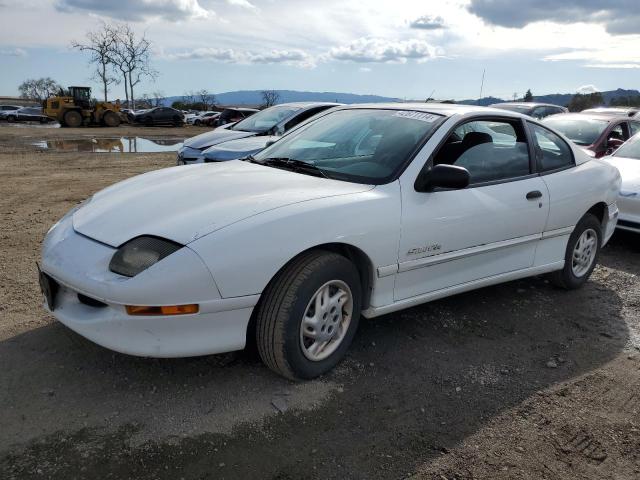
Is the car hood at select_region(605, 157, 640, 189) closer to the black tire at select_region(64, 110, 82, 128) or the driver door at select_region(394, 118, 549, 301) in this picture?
the driver door at select_region(394, 118, 549, 301)

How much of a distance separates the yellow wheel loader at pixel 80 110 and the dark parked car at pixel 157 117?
2875mm

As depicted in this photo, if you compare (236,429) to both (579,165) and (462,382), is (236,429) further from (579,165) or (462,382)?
(579,165)

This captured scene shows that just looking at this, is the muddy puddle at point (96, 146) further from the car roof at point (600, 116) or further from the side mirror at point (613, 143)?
the side mirror at point (613, 143)

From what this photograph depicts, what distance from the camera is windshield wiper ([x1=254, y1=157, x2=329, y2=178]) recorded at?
354 centimetres

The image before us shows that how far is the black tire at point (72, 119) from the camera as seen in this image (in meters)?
30.3

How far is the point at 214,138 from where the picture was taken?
849 centimetres

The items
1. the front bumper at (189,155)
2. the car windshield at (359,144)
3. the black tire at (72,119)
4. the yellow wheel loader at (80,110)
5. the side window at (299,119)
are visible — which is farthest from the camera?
the yellow wheel loader at (80,110)

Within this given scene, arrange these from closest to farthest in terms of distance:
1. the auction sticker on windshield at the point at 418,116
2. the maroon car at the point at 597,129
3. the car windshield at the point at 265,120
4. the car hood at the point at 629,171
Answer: the auction sticker on windshield at the point at 418,116 → the car hood at the point at 629,171 → the maroon car at the point at 597,129 → the car windshield at the point at 265,120

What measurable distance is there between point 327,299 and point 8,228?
14.8 feet

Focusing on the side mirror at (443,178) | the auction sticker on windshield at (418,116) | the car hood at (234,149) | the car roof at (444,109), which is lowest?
the car hood at (234,149)

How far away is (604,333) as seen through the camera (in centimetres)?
406

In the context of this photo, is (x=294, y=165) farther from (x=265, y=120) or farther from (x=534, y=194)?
(x=265, y=120)

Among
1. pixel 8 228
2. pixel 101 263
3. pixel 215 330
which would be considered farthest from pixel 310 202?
pixel 8 228

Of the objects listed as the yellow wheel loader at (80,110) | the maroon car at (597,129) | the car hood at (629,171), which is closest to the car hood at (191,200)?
the car hood at (629,171)
